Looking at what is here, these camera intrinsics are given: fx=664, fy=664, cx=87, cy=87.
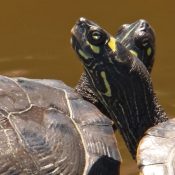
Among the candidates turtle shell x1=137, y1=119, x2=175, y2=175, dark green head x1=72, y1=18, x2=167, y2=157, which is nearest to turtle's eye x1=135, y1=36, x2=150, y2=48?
dark green head x1=72, y1=18, x2=167, y2=157

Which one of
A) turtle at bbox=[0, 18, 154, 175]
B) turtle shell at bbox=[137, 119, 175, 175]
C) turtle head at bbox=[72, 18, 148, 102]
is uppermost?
turtle head at bbox=[72, 18, 148, 102]

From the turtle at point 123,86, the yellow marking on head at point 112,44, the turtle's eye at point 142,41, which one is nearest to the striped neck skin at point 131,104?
the turtle at point 123,86

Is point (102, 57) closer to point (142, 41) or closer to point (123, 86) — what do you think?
point (123, 86)

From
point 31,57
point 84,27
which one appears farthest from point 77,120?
point 31,57

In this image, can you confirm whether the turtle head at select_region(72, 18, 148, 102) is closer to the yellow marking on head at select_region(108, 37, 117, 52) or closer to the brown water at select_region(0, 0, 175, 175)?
the yellow marking on head at select_region(108, 37, 117, 52)

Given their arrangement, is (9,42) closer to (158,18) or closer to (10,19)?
(10,19)

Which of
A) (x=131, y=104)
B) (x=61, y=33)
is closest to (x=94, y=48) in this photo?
(x=131, y=104)
